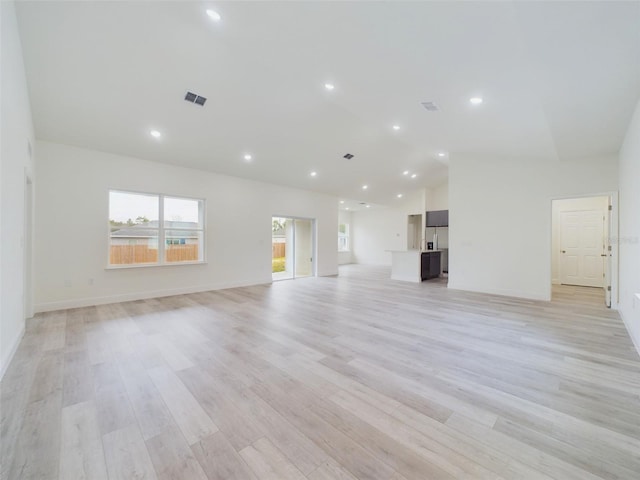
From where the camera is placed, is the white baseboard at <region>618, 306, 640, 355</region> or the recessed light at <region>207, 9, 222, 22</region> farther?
the white baseboard at <region>618, 306, 640, 355</region>

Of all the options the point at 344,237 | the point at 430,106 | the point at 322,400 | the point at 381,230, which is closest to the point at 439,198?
the point at 381,230

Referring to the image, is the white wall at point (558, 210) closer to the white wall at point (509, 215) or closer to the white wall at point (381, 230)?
the white wall at point (509, 215)

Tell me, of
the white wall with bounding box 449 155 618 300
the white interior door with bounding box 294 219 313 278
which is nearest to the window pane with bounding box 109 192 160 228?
the white interior door with bounding box 294 219 313 278

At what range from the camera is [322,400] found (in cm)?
208

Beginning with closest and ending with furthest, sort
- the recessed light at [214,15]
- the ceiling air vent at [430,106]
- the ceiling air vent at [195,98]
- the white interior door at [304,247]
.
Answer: the recessed light at [214,15]
the ceiling air vent at [430,106]
the ceiling air vent at [195,98]
the white interior door at [304,247]

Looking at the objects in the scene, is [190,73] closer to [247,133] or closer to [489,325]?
[247,133]

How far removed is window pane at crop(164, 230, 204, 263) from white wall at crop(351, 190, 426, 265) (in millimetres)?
7919

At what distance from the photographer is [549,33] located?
220cm

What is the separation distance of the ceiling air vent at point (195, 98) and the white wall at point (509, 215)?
5.60 metres

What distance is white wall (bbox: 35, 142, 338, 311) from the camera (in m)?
4.62

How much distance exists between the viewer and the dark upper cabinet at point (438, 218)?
380 inches

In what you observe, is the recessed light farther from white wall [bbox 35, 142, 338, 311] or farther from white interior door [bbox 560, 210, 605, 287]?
→ white interior door [bbox 560, 210, 605, 287]

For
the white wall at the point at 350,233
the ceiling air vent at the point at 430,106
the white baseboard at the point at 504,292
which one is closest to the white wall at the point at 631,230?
the white baseboard at the point at 504,292

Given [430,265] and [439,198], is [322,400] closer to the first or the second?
[430,265]
